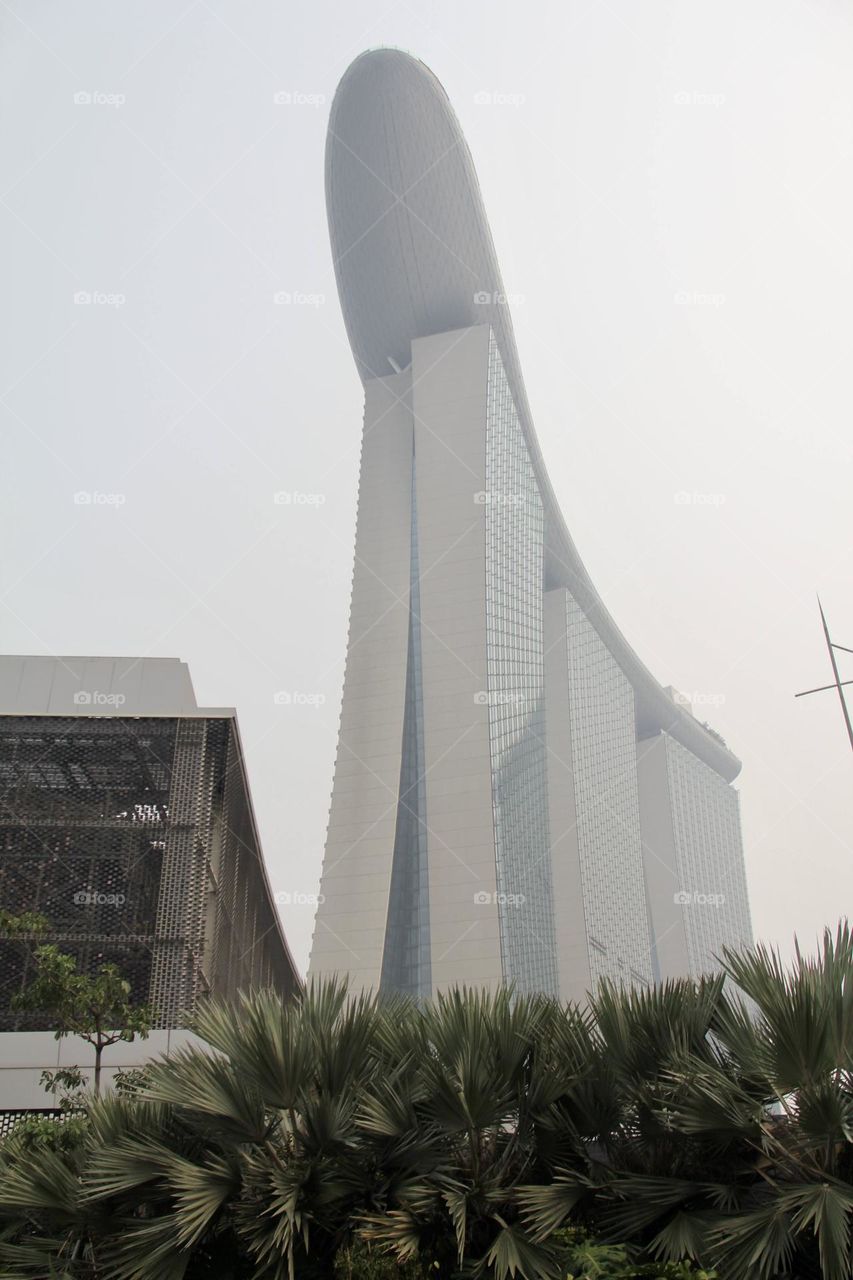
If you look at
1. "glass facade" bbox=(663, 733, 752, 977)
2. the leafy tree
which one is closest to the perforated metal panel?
the leafy tree

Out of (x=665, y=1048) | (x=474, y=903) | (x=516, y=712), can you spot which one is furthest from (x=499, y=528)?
(x=665, y=1048)

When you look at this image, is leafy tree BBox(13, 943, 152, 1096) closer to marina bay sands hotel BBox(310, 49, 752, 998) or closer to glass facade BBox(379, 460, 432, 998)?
marina bay sands hotel BBox(310, 49, 752, 998)

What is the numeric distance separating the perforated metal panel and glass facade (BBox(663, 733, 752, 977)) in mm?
66134

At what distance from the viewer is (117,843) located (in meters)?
18.5

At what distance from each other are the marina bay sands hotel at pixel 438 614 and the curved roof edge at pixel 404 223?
80mm

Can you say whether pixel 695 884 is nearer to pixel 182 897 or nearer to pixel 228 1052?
pixel 182 897

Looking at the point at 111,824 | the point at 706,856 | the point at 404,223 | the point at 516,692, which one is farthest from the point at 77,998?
the point at 706,856

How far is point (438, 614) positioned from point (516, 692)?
493cm

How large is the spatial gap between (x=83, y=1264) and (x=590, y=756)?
187ft

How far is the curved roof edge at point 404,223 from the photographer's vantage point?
4425 centimetres

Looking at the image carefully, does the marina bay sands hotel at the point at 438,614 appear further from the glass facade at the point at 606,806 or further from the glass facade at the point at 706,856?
the glass facade at the point at 706,856

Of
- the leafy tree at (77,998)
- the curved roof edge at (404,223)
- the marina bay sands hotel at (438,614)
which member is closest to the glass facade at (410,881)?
the marina bay sands hotel at (438,614)

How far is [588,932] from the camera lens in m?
57.4

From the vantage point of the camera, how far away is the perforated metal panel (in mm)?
17031
